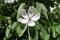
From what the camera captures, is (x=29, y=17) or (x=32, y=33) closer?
(x=32, y=33)

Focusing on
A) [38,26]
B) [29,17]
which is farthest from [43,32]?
[29,17]

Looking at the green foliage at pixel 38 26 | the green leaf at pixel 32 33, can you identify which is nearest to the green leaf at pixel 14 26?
the green foliage at pixel 38 26

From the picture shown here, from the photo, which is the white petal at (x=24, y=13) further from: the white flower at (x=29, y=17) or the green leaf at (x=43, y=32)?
the green leaf at (x=43, y=32)

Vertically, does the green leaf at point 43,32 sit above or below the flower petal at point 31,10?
below

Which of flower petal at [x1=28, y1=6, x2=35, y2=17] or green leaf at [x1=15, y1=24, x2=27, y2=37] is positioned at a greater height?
flower petal at [x1=28, y1=6, x2=35, y2=17]

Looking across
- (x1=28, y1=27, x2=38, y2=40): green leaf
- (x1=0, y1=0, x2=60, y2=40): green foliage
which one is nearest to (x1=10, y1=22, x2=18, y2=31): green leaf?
(x1=0, y1=0, x2=60, y2=40): green foliage

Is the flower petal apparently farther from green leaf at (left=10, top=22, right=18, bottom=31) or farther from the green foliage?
green leaf at (left=10, top=22, right=18, bottom=31)

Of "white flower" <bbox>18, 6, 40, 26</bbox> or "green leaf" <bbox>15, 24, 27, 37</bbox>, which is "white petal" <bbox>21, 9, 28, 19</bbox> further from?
"green leaf" <bbox>15, 24, 27, 37</bbox>

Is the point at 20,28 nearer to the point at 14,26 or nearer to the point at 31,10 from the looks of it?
the point at 14,26

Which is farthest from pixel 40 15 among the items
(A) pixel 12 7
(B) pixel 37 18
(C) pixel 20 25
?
(A) pixel 12 7
